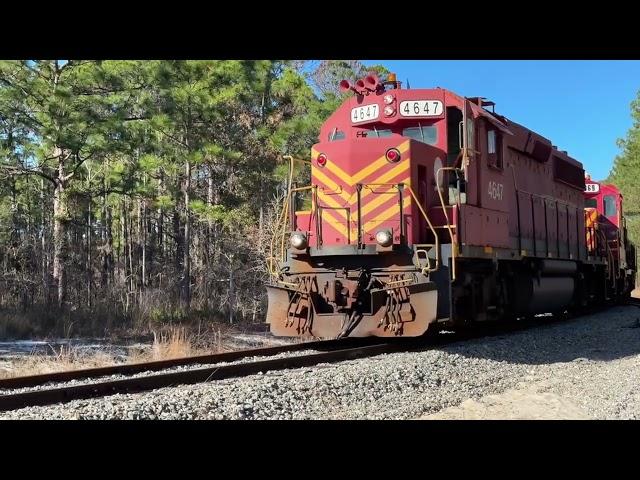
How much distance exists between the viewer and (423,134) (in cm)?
995

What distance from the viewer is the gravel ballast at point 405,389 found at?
5.42 metres

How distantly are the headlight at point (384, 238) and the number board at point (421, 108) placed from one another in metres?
2.30

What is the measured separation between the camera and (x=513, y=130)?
459 inches

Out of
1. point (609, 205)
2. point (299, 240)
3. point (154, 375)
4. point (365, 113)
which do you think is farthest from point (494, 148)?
point (609, 205)

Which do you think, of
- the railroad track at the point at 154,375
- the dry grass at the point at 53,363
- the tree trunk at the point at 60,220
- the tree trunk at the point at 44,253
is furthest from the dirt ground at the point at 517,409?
the tree trunk at the point at 44,253

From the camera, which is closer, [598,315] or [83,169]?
[598,315]

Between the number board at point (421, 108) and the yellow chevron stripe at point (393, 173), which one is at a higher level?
the number board at point (421, 108)

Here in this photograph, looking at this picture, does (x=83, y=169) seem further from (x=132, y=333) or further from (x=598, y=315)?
(x=598, y=315)

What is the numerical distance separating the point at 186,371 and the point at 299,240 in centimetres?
292

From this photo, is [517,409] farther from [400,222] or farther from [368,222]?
[368,222]

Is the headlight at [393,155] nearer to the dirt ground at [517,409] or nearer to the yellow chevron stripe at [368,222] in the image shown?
the yellow chevron stripe at [368,222]
